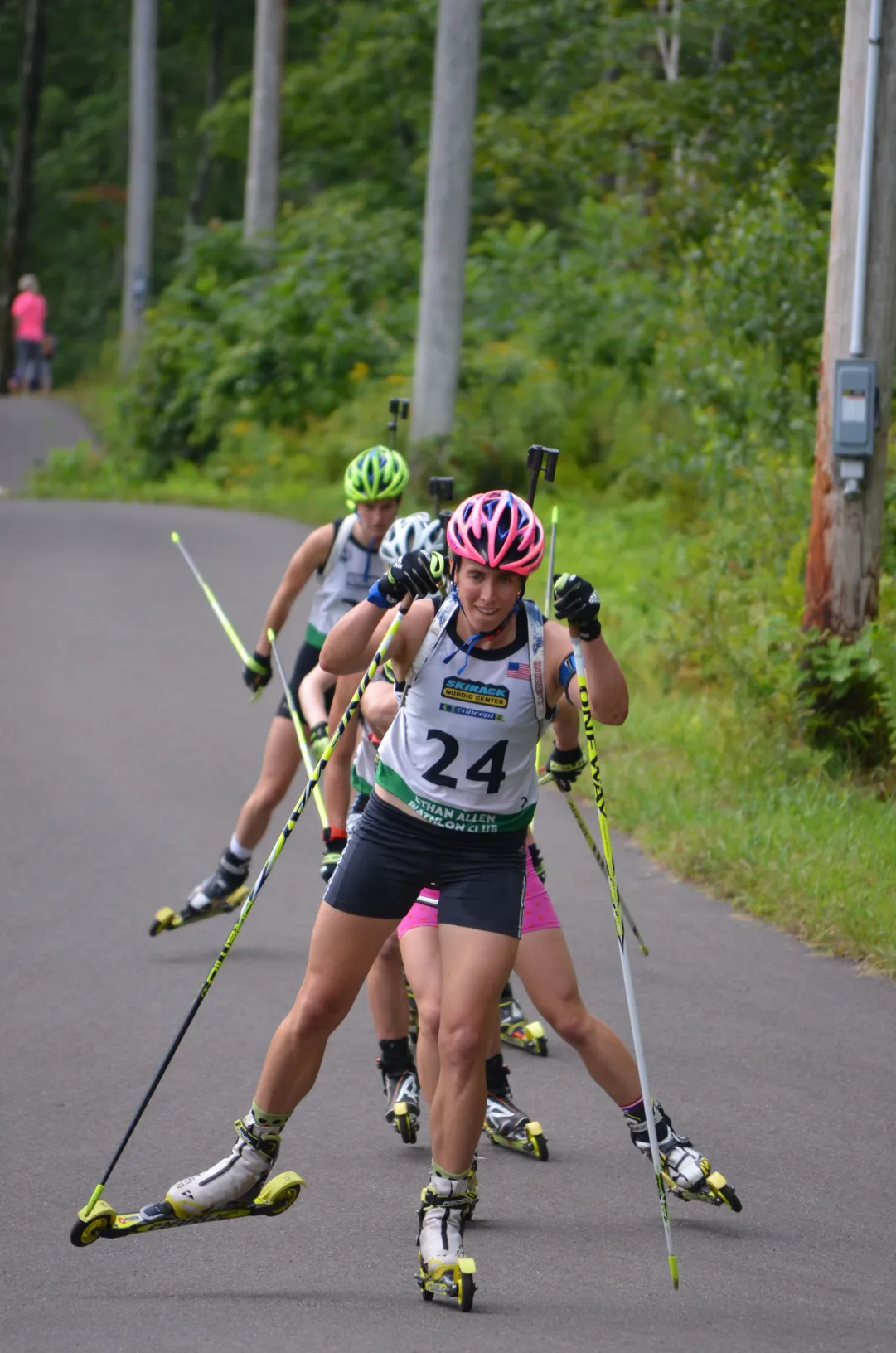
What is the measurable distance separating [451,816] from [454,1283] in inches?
47.3

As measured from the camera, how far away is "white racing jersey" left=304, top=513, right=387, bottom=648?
26.0 feet

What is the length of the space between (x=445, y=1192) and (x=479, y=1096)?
0.87 ft

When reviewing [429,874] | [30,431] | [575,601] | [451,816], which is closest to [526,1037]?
[429,874]

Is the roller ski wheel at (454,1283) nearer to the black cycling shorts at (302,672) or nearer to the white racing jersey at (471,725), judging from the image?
the white racing jersey at (471,725)

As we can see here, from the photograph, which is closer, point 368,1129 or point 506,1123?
point 506,1123

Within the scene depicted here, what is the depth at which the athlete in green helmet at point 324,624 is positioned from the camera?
7.32 m

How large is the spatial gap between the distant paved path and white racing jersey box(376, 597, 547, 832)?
2108 cm

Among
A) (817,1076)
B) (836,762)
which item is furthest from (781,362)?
(817,1076)

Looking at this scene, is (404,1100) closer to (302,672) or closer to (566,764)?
(566,764)

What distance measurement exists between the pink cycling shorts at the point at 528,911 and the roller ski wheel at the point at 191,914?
292 cm

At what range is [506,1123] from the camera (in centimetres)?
620

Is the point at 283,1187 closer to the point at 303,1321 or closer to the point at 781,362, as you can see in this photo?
the point at 303,1321

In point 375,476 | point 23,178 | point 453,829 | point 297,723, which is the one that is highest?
point 23,178

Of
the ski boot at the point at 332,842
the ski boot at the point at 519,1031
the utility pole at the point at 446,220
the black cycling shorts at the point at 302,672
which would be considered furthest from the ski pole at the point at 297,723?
the utility pole at the point at 446,220
